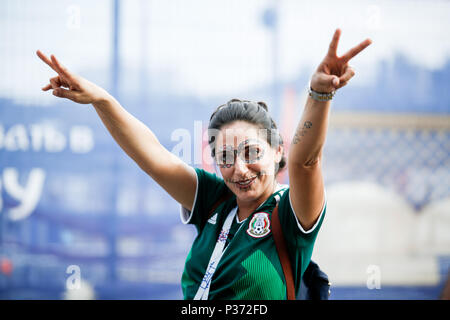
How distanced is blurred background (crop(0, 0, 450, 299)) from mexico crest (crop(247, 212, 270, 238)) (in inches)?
56.0

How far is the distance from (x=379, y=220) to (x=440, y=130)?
759 millimetres

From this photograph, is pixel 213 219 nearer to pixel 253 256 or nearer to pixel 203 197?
pixel 203 197

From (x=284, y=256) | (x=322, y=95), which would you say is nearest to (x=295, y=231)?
(x=284, y=256)

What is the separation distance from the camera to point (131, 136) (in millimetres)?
1181

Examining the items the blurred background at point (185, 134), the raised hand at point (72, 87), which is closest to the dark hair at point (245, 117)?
the raised hand at point (72, 87)

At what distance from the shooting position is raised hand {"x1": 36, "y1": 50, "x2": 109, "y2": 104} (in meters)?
1.07

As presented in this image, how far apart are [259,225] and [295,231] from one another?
119mm

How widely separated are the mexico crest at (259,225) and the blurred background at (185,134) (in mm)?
1424

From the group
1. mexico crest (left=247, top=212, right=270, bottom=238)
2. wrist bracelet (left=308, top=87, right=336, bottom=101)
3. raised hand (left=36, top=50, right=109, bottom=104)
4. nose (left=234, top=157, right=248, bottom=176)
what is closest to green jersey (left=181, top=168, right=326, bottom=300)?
mexico crest (left=247, top=212, right=270, bottom=238)

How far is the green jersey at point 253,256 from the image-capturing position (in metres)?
1.00

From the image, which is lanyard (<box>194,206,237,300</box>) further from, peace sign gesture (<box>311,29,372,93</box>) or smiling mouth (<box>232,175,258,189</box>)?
peace sign gesture (<box>311,29,372,93</box>)

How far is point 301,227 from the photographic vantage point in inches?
38.1

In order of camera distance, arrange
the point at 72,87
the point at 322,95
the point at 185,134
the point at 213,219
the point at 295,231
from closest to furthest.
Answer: the point at 322,95 < the point at 295,231 < the point at 72,87 < the point at 213,219 < the point at 185,134

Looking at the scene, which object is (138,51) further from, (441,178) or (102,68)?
(441,178)
